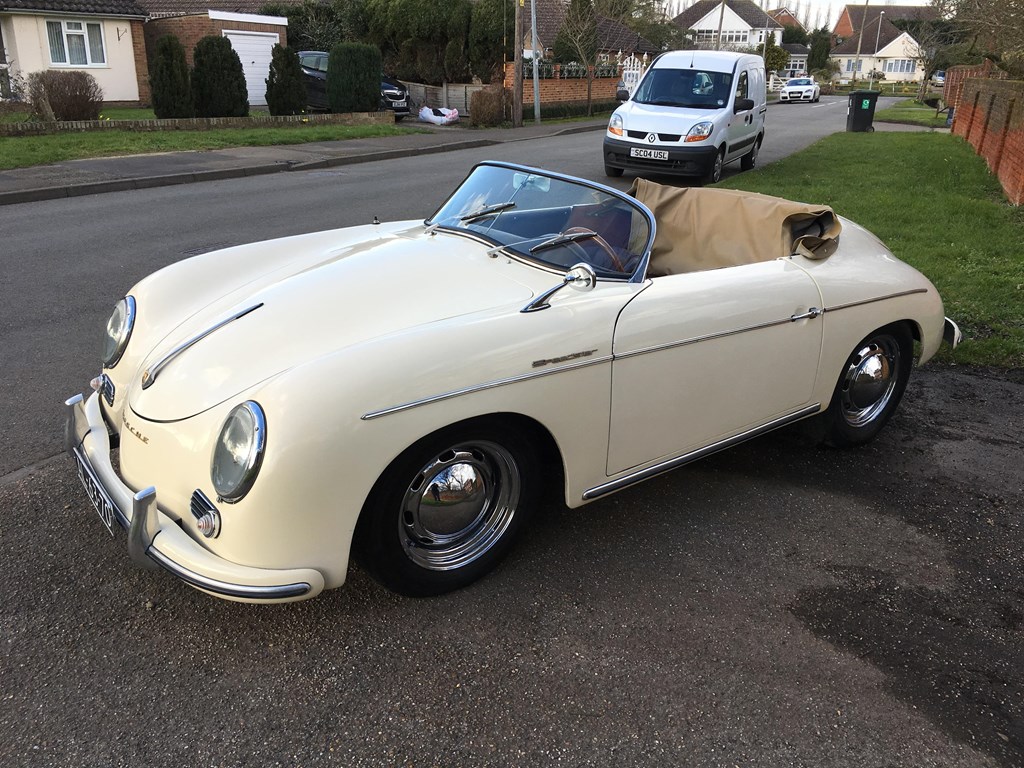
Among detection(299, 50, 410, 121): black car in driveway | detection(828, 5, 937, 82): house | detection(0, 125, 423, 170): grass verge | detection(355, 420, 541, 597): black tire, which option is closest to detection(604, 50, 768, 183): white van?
detection(0, 125, 423, 170): grass verge

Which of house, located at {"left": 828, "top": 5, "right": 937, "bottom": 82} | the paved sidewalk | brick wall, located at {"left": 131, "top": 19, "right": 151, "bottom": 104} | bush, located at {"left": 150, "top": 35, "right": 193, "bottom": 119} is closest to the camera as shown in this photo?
the paved sidewalk

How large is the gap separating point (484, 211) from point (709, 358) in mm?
1228

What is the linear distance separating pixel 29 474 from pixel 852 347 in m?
3.76

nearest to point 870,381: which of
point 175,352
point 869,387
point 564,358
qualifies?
point 869,387

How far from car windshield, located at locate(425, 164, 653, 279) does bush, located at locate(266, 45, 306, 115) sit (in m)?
18.0

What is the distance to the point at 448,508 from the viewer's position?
2693mm

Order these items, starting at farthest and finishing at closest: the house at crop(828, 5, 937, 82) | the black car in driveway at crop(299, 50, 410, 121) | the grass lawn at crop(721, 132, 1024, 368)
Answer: the house at crop(828, 5, 937, 82), the black car in driveway at crop(299, 50, 410, 121), the grass lawn at crop(721, 132, 1024, 368)

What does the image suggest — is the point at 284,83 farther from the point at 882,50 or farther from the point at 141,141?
the point at 882,50

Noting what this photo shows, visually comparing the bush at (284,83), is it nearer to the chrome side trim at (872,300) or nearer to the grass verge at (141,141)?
the grass verge at (141,141)

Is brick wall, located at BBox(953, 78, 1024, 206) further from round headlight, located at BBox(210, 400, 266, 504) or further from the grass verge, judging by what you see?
the grass verge

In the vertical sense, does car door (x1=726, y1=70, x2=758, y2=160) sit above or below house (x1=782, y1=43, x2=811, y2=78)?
below

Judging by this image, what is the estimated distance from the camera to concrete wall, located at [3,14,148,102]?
22.6m

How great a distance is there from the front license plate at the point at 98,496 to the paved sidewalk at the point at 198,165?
360 inches

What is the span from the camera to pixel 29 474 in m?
3.50
